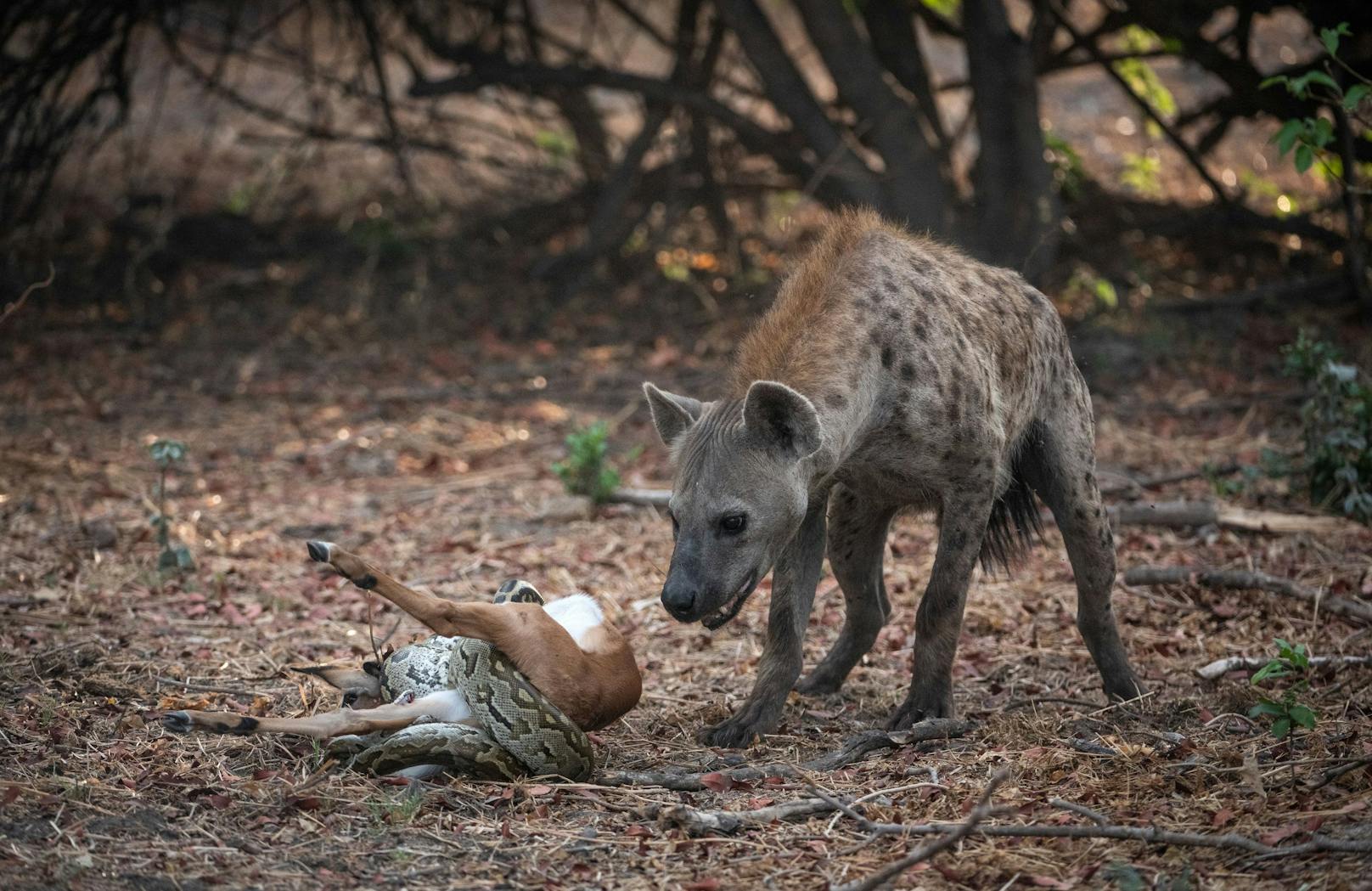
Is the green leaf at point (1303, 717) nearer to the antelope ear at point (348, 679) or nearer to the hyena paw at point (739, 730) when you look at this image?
the hyena paw at point (739, 730)

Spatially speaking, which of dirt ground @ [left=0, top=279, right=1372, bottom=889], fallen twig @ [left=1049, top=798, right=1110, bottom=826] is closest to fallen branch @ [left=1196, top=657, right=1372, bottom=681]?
dirt ground @ [left=0, top=279, right=1372, bottom=889]

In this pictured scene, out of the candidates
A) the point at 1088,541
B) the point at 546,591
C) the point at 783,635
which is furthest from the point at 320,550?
the point at 1088,541

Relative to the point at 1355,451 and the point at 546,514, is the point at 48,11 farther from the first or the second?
the point at 1355,451

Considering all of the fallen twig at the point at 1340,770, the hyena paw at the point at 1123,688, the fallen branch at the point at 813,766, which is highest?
the fallen twig at the point at 1340,770

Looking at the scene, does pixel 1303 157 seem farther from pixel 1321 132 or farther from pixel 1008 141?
pixel 1008 141

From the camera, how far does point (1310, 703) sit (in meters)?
4.61

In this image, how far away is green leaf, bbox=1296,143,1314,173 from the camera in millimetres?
5492

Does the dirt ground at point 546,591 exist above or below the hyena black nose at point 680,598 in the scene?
below

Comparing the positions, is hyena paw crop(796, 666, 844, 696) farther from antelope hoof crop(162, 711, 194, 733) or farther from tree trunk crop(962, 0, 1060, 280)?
tree trunk crop(962, 0, 1060, 280)

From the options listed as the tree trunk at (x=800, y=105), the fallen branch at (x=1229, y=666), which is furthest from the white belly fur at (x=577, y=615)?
the tree trunk at (x=800, y=105)

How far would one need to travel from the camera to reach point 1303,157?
5539 millimetres

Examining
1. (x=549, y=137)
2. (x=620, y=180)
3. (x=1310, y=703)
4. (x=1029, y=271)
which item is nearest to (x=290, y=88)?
(x=549, y=137)

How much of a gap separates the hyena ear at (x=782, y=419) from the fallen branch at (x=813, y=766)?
3.13 ft

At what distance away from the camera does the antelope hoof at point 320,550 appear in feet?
11.9
